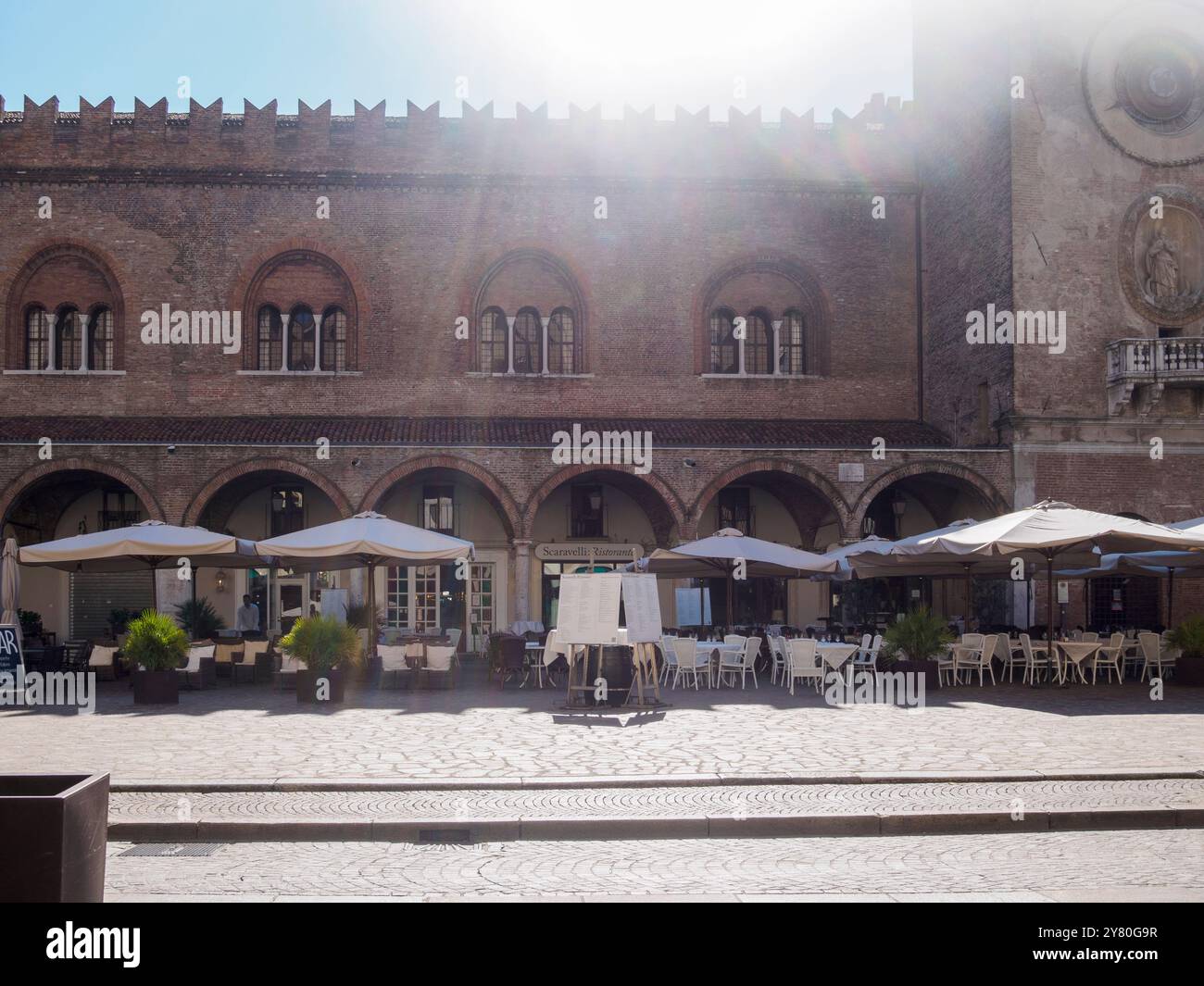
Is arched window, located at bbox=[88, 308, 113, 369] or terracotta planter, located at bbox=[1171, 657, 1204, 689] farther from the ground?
arched window, located at bbox=[88, 308, 113, 369]

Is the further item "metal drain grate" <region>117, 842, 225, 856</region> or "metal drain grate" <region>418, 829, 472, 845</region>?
"metal drain grate" <region>418, 829, 472, 845</region>

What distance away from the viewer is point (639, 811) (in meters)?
7.58

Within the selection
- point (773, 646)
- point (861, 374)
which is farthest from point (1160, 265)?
point (773, 646)

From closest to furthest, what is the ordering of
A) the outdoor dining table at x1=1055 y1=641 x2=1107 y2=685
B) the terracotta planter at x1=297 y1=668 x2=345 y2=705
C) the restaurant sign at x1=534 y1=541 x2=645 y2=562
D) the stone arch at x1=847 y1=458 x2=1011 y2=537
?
1. the terracotta planter at x1=297 y1=668 x2=345 y2=705
2. the outdoor dining table at x1=1055 y1=641 x2=1107 y2=685
3. the stone arch at x1=847 y1=458 x2=1011 y2=537
4. the restaurant sign at x1=534 y1=541 x2=645 y2=562

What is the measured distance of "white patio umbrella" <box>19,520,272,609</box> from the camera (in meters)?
16.3

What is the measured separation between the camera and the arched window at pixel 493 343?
2755cm

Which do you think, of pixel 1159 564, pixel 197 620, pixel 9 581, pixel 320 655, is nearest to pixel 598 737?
pixel 320 655

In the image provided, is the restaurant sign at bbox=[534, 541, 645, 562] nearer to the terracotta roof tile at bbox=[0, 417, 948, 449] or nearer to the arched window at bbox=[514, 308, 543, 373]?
the terracotta roof tile at bbox=[0, 417, 948, 449]

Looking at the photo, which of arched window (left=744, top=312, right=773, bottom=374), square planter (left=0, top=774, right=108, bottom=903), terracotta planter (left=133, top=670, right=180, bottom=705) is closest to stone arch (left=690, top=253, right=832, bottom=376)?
arched window (left=744, top=312, right=773, bottom=374)

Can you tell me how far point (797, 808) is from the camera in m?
7.63

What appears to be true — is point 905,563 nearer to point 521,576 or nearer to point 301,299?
point 521,576

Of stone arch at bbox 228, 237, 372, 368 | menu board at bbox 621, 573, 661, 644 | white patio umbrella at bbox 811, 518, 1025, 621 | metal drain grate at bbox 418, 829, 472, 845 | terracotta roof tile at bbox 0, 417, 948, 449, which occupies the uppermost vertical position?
stone arch at bbox 228, 237, 372, 368

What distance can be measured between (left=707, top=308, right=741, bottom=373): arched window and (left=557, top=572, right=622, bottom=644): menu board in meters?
15.3
